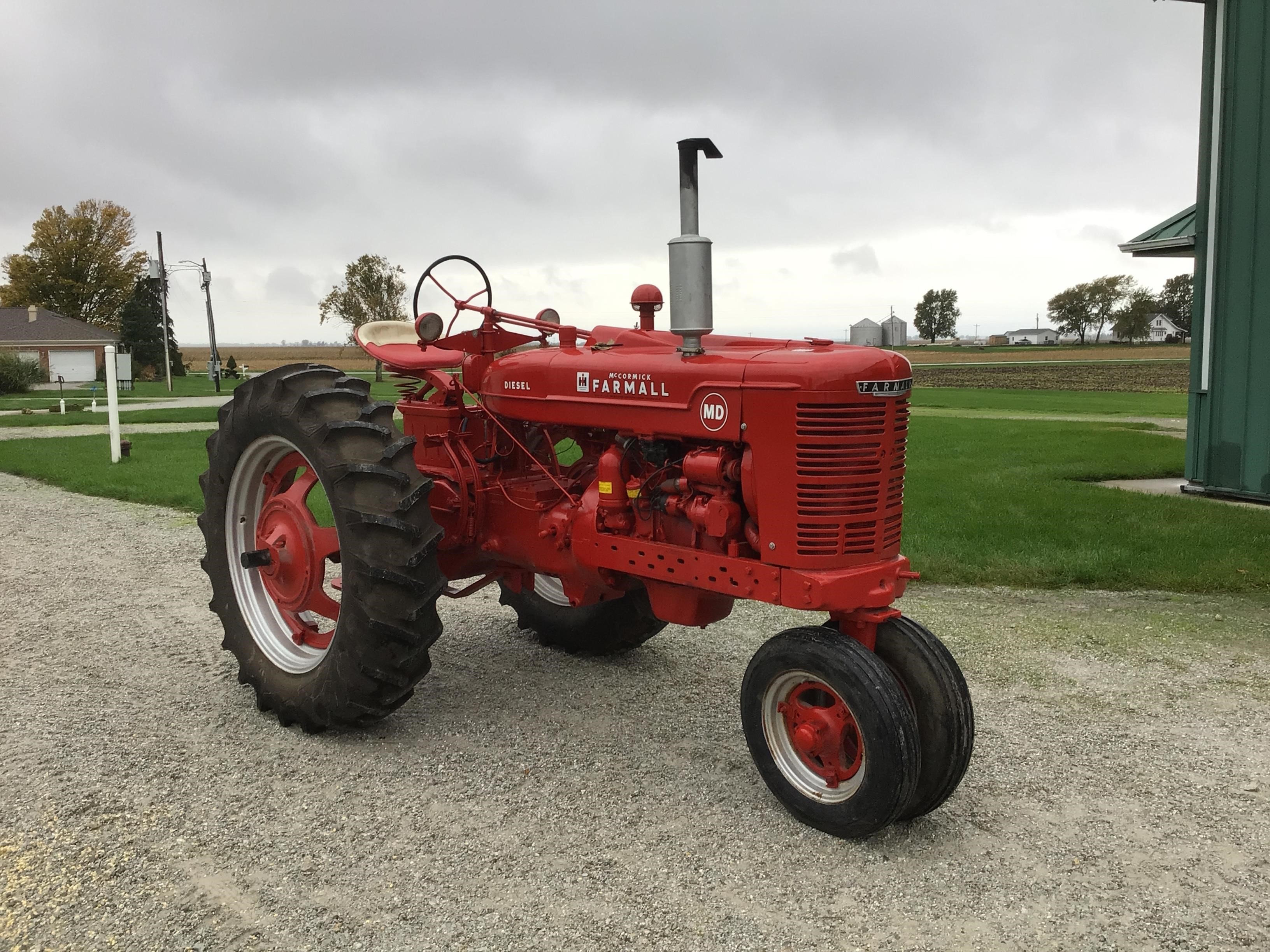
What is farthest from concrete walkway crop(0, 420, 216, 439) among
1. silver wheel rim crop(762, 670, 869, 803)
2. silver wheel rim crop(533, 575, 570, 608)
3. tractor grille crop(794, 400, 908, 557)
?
tractor grille crop(794, 400, 908, 557)

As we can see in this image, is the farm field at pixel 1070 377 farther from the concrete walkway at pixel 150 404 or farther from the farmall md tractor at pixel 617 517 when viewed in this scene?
the farmall md tractor at pixel 617 517

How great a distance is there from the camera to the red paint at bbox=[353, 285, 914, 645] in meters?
3.10

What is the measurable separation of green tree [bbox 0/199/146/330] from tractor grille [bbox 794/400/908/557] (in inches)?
2278

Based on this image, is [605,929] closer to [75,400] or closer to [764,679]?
[764,679]

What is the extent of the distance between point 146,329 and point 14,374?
1513cm

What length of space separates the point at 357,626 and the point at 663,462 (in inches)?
50.4

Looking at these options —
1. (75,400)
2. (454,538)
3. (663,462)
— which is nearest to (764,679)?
(663,462)

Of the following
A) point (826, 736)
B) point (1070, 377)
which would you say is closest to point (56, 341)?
point (1070, 377)

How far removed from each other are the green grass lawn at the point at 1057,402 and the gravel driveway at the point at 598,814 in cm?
1978

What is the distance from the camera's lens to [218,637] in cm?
529

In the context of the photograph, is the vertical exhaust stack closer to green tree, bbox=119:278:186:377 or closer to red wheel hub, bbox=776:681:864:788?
red wheel hub, bbox=776:681:864:788

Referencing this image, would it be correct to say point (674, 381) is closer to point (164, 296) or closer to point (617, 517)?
point (617, 517)

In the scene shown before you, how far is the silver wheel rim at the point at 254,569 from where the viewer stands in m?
4.25

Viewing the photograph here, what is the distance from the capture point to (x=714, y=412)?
10.7 feet
